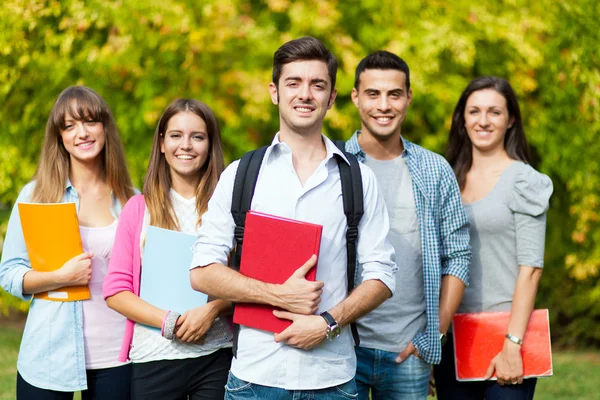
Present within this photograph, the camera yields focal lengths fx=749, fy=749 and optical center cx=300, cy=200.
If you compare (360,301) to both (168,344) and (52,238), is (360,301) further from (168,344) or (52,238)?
(52,238)

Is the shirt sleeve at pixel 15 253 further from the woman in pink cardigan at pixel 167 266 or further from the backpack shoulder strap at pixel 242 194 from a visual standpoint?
the backpack shoulder strap at pixel 242 194

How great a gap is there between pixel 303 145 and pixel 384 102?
32.7 inches

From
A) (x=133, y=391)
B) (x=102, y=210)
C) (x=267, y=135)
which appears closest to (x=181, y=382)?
(x=133, y=391)

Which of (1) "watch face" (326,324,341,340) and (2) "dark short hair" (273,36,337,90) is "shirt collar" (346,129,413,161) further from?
(1) "watch face" (326,324,341,340)

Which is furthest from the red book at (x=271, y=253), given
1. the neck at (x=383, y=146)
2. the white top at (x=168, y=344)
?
the neck at (x=383, y=146)

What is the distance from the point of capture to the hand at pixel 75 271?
134 inches

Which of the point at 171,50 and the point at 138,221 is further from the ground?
the point at 171,50

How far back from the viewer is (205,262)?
275 cm

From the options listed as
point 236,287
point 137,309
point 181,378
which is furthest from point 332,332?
point 137,309

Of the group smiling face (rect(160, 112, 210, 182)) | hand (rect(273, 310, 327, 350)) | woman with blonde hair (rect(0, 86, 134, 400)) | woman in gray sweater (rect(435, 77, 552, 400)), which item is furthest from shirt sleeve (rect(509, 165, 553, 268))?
woman with blonde hair (rect(0, 86, 134, 400))

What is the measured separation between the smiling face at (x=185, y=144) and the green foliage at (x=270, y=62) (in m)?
4.07

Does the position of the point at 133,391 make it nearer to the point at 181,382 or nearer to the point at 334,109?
the point at 181,382

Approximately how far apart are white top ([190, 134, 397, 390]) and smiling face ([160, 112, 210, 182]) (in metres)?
0.59

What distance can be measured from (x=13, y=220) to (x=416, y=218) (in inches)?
76.4
